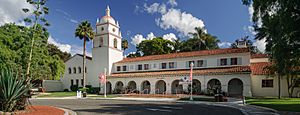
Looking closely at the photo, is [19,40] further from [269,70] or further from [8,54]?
[269,70]

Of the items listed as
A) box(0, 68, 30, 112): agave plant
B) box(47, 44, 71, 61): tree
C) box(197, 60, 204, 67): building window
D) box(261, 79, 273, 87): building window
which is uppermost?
box(47, 44, 71, 61): tree

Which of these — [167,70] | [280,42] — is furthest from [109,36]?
[280,42]

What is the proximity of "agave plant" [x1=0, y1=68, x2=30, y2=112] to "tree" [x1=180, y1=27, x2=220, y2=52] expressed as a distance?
5053cm

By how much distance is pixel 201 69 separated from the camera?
39.0m

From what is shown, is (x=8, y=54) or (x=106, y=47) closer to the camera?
(x=8, y=54)

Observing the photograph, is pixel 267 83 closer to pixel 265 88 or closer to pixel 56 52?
pixel 265 88

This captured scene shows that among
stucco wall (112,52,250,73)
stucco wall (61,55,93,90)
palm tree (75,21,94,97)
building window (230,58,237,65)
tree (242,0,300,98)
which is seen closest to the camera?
tree (242,0,300,98)

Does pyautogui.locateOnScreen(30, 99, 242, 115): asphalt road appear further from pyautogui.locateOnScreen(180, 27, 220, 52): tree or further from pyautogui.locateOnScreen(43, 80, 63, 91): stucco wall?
pyautogui.locateOnScreen(180, 27, 220, 52): tree

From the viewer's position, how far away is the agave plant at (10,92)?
38.4ft

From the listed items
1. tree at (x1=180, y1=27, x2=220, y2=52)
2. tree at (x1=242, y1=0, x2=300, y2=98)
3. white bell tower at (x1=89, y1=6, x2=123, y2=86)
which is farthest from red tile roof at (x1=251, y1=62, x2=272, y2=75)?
white bell tower at (x1=89, y1=6, x2=123, y2=86)

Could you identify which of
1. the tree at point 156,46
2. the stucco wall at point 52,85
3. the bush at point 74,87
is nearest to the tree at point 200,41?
the tree at point 156,46

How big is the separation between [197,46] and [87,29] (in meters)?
28.3

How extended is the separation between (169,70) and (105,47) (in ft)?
44.1

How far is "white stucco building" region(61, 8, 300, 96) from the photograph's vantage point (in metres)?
33.8
